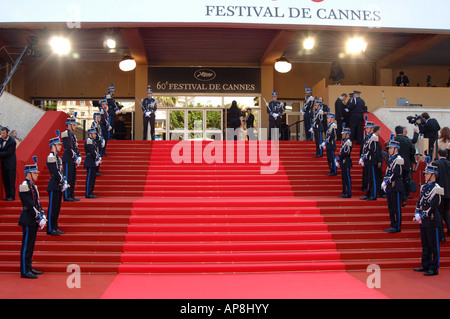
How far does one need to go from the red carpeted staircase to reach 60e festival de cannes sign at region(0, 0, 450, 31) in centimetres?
593

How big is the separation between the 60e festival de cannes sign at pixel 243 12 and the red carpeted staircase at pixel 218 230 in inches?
233

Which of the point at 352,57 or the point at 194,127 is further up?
the point at 352,57

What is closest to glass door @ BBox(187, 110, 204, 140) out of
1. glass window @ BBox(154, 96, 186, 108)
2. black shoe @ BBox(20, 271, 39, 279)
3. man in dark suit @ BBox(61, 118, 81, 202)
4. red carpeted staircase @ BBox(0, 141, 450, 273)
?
glass window @ BBox(154, 96, 186, 108)

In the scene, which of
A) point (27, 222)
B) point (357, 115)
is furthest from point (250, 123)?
point (27, 222)

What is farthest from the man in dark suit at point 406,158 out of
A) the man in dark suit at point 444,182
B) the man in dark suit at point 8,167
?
the man in dark suit at point 8,167

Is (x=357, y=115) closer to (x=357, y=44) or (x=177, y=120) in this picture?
(x=357, y=44)

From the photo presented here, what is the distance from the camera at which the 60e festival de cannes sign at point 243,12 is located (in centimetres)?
1491

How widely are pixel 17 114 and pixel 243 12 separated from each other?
26.7ft

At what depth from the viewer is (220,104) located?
850 inches

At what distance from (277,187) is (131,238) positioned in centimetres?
462

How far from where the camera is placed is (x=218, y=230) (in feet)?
30.5

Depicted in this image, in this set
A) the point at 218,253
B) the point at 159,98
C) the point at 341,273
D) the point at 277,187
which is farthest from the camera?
the point at 159,98

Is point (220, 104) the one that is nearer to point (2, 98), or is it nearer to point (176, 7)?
point (176, 7)

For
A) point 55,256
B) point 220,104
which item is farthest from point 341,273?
point 220,104
